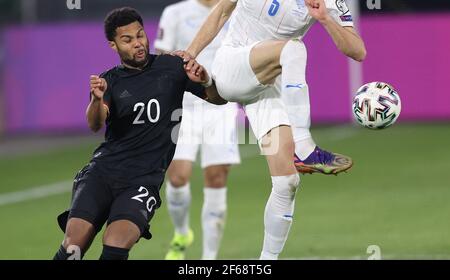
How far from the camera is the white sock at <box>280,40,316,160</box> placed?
7648 mm

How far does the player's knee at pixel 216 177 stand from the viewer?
10562 mm

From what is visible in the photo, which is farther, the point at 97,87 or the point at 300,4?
the point at 300,4

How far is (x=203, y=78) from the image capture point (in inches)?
318

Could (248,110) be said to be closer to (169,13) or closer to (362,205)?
(169,13)

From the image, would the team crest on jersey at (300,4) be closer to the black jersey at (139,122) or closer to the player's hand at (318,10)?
the player's hand at (318,10)

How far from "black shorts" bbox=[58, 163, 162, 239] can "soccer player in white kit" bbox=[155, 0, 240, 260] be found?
2.53 metres

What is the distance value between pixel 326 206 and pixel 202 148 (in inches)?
107

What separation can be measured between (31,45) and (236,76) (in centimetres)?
1279

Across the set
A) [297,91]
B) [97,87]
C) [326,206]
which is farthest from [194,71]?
[326,206]

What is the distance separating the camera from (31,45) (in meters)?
20.2

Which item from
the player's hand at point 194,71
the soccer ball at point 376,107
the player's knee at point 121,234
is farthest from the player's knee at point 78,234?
the soccer ball at point 376,107

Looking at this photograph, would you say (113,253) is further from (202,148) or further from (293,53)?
(202,148)

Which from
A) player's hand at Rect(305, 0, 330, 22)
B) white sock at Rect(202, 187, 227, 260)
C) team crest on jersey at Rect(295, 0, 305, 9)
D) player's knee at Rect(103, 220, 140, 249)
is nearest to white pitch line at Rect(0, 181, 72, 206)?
white sock at Rect(202, 187, 227, 260)

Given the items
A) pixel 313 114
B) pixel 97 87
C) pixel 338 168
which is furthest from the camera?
pixel 313 114
